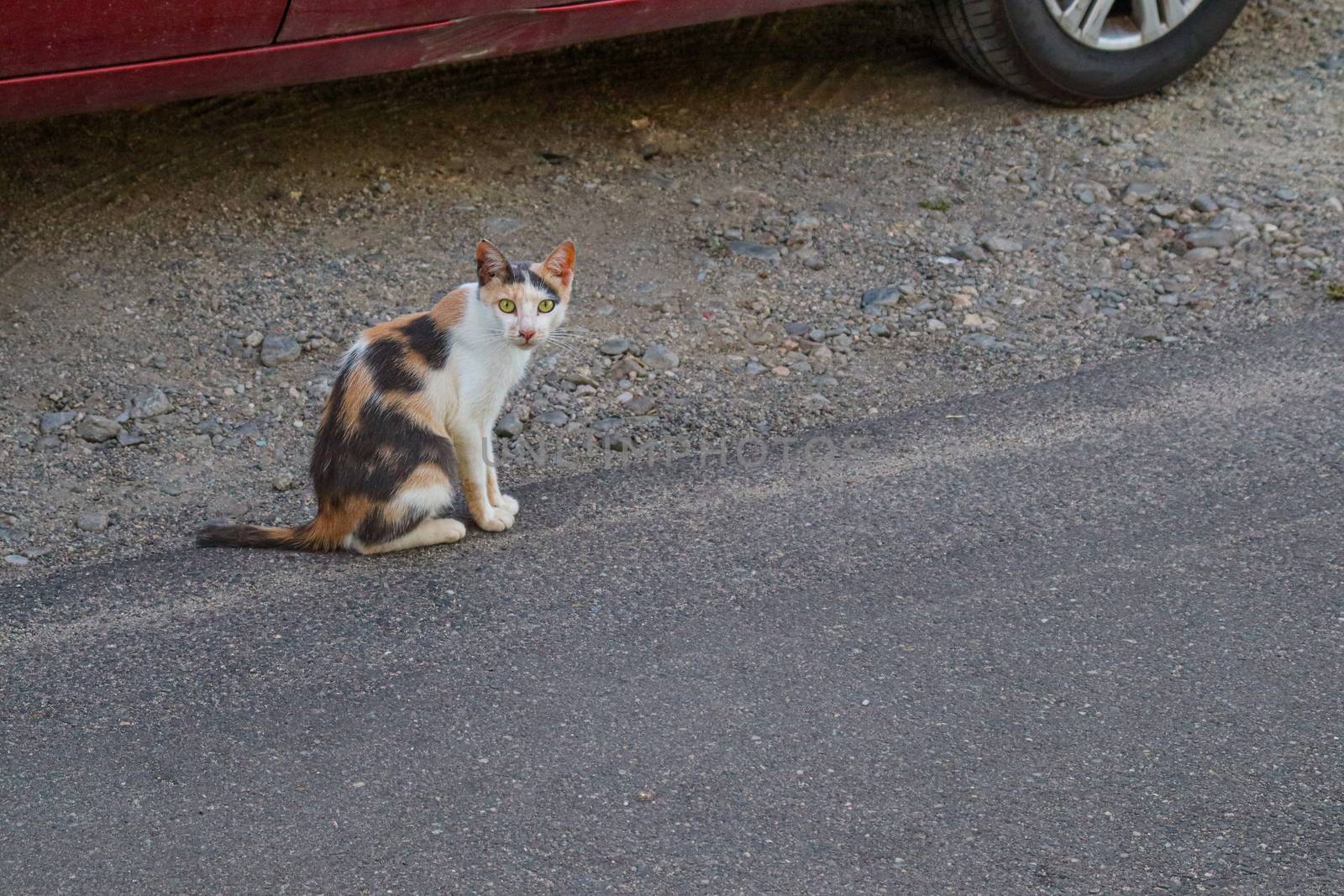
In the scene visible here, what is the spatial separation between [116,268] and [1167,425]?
3509 mm

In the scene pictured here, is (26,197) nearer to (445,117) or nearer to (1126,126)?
(445,117)

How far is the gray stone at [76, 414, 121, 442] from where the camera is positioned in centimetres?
407

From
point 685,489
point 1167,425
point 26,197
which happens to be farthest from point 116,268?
point 1167,425

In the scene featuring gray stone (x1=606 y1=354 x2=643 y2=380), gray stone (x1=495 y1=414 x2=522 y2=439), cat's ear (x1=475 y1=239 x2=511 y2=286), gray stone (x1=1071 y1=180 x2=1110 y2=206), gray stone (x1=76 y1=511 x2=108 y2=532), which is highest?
cat's ear (x1=475 y1=239 x2=511 y2=286)

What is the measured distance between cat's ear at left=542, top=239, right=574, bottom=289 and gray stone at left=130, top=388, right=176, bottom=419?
1.36 m

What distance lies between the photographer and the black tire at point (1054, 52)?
18.5 feet

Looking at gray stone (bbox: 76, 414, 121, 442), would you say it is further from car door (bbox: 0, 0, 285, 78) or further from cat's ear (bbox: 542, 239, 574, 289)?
cat's ear (bbox: 542, 239, 574, 289)

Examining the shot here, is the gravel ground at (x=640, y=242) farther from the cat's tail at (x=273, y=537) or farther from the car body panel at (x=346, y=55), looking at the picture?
the car body panel at (x=346, y=55)

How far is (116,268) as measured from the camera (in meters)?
4.77

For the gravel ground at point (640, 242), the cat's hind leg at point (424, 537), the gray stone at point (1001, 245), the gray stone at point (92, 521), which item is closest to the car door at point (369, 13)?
the gravel ground at point (640, 242)

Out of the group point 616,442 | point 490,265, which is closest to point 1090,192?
point 616,442

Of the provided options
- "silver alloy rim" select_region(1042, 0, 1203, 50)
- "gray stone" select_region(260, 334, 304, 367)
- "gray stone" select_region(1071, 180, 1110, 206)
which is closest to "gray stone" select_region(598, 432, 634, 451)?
"gray stone" select_region(260, 334, 304, 367)

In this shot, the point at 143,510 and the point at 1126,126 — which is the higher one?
the point at 1126,126

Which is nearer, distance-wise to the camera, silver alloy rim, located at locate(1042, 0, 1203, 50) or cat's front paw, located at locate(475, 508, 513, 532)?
cat's front paw, located at locate(475, 508, 513, 532)
